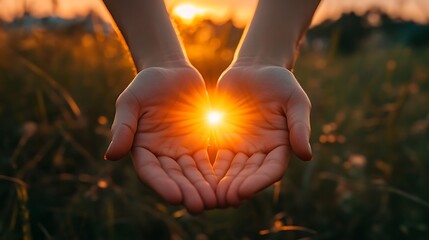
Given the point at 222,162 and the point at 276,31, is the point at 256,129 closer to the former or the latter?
the point at 222,162

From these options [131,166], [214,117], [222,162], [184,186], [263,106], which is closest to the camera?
[184,186]

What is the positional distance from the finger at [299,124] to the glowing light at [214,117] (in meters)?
0.28

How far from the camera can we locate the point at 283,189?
6.79ft

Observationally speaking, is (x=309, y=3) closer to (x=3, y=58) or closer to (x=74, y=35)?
(x=3, y=58)

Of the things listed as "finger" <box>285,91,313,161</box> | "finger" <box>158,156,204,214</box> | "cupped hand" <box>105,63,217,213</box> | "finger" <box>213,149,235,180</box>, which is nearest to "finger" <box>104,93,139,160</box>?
"cupped hand" <box>105,63,217,213</box>

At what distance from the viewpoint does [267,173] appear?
4.09ft

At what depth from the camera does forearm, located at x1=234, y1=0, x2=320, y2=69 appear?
66.6 inches

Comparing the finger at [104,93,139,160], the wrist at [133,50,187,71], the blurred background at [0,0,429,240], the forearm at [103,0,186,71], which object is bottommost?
the blurred background at [0,0,429,240]

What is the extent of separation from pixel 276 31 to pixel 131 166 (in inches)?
35.0

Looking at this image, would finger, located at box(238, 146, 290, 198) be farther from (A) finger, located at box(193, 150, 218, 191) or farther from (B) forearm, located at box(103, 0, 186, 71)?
(B) forearm, located at box(103, 0, 186, 71)

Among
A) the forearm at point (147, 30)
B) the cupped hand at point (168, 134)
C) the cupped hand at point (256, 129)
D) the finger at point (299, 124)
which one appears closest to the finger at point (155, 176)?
the cupped hand at point (168, 134)

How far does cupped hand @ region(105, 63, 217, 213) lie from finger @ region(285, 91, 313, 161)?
0.22 m

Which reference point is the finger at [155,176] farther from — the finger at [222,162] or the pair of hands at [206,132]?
the finger at [222,162]

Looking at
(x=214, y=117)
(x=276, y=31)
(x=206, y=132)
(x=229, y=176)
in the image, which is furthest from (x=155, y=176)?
(x=276, y=31)
